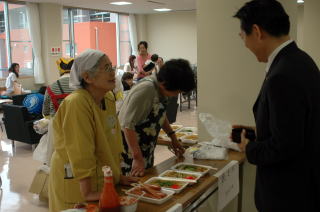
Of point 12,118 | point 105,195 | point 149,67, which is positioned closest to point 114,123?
point 105,195

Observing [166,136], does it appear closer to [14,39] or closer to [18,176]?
[18,176]

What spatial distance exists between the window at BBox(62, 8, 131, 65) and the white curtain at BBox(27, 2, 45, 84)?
110cm

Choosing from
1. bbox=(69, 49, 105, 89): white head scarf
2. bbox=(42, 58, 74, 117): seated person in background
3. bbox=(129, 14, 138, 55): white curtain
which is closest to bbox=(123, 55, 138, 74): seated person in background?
bbox=(129, 14, 138, 55): white curtain

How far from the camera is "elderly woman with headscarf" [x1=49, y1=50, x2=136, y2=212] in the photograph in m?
1.36

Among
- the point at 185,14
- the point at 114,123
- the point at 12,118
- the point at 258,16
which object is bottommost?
the point at 12,118

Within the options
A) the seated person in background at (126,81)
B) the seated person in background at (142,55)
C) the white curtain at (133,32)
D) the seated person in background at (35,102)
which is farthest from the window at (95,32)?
the seated person in background at (35,102)

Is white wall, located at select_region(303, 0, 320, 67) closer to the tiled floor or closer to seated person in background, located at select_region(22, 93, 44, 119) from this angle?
the tiled floor

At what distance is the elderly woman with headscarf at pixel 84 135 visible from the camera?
136 cm

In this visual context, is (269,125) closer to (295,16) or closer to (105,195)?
(105,195)

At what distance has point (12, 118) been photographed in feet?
17.7

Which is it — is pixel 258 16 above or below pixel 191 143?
above

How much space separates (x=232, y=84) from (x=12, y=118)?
406 centimetres

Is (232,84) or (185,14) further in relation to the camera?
(185,14)

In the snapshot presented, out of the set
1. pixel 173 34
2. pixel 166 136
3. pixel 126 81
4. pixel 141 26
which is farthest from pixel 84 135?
pixel 141 26
